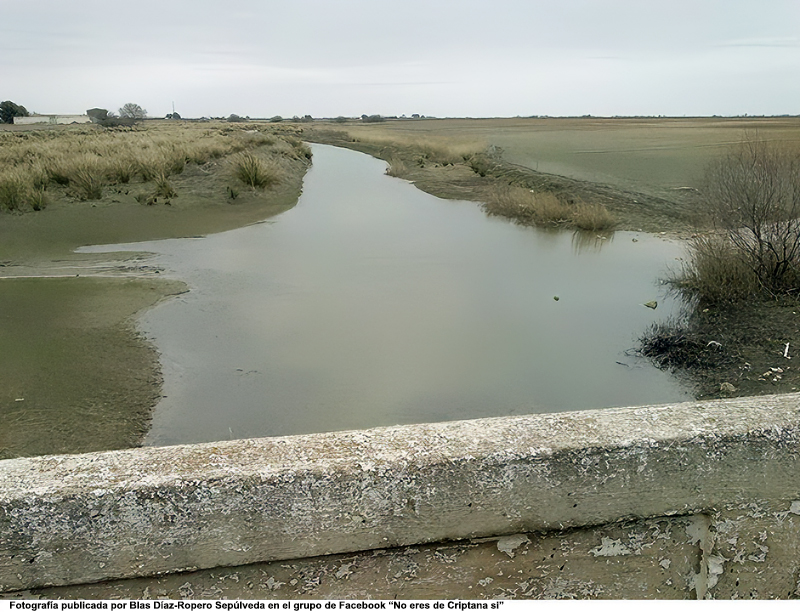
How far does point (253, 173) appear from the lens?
701 inches

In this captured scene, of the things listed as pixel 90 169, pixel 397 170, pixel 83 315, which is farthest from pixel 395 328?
pixel 397 170

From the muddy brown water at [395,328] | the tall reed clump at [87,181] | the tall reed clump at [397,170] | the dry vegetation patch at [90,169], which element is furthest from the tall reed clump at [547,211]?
the tall reed clump at [87,181]

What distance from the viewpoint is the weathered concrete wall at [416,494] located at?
1332mm

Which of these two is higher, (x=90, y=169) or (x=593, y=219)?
(x=90, y=169)

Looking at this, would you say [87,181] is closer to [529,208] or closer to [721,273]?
[529,208]

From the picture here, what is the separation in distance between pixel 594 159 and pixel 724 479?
98.9ft

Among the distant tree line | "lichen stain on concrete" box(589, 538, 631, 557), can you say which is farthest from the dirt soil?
the distant tree line

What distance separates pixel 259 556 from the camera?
1.39 meters

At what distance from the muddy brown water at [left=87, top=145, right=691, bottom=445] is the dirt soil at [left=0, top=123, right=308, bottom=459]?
0.33 m

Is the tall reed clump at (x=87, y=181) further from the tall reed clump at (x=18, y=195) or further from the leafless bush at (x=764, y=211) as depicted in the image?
the leafless bush at (x=764, y=211)

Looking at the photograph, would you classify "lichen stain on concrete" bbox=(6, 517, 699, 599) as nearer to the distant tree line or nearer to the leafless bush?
the leafless bush

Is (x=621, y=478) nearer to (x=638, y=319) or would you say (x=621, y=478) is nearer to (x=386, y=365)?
(x=386, y=365)

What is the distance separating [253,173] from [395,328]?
38.3 ft

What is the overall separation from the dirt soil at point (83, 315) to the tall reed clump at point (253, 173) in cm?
153
